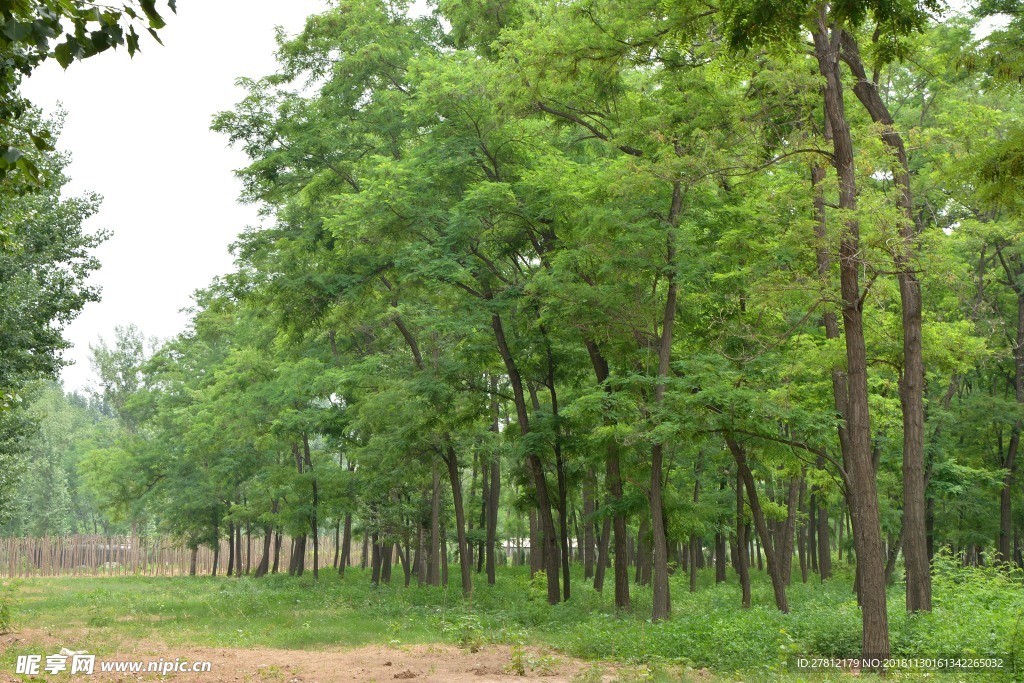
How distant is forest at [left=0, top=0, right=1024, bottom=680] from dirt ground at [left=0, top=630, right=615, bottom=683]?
1233 millimetres

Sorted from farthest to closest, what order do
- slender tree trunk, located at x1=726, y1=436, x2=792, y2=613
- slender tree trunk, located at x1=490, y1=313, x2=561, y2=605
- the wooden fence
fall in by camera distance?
the wooden fence → slender tree trunk, located at x1=490, y1=313, x2=561, y2=605 → slender tree trunk, located at x1=726, y1=436, x2=792, y2=613

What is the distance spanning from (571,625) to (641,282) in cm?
718

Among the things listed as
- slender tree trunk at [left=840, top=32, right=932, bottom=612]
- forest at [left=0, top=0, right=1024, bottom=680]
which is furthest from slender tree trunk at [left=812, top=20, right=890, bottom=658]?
slender tree trunk at [left=840, top=32, right=932, bottom=612]

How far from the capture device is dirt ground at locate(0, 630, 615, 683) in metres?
11.1

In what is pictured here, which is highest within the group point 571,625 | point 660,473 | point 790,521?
point 660,473

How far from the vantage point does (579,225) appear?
17906 millimetres

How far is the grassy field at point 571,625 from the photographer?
40.6 ft

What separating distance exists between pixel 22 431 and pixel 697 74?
20.8m

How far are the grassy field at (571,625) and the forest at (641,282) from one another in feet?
0.49

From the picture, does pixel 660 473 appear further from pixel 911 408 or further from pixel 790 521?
pixel 790 521

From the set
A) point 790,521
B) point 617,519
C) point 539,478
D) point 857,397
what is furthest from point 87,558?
point 857,397

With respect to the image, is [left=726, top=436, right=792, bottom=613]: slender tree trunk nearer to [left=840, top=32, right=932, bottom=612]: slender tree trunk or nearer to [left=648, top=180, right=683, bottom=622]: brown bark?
[left=648, top=180, right=683, bottom=622]: brown bark

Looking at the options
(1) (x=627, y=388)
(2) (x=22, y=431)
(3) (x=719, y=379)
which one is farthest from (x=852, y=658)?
(2) (x=22, y=431)

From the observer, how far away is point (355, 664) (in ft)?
41.9
